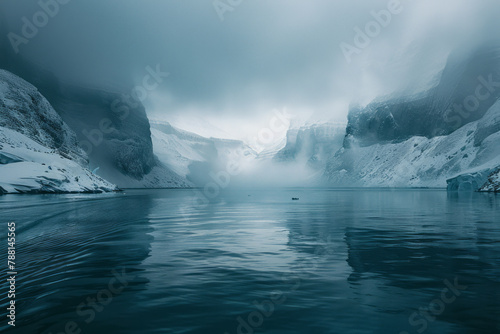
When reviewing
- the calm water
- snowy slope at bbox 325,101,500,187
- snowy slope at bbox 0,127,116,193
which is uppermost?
snowy slope at bbox 325,101,500,187

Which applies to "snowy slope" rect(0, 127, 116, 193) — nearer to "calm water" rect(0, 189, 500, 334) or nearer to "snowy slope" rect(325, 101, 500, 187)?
"calm water" rect(0, 189, 500, 334)

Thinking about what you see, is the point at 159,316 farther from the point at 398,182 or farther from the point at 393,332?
the point at 398,182

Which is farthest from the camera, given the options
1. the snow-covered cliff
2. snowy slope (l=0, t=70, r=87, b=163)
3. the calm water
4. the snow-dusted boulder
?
snowy slope (l=0, t=70, r=87, b=163)

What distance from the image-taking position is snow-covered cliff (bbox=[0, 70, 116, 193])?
7038 cm

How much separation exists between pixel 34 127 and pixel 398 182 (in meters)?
170

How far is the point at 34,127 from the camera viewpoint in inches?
4592

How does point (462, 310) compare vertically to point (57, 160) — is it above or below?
below

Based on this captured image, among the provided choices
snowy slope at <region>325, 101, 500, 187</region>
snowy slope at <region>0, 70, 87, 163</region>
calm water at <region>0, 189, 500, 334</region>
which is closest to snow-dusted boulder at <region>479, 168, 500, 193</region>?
snowy slope at <region>325, 101, 500, 187</region>

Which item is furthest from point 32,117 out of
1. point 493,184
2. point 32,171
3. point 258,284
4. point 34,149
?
point 258,284

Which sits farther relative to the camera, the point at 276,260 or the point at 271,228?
the point at 271,228

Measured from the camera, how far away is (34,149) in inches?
3477

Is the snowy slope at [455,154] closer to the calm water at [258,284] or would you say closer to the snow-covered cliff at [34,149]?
the calm water at [258,284]

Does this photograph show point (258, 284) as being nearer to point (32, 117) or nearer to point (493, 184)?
point (493, 184)

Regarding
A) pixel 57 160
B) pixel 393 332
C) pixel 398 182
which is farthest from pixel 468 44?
pixel 393 332
